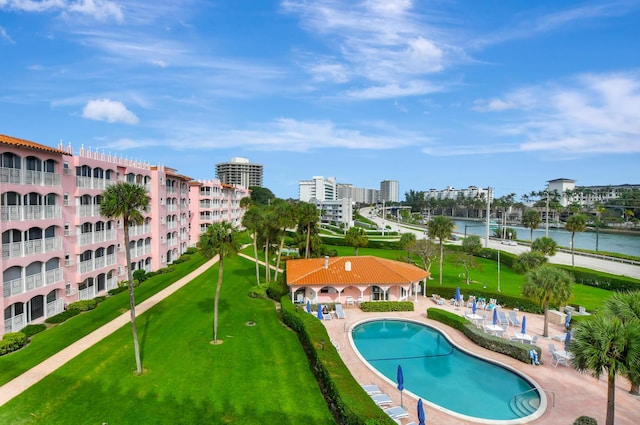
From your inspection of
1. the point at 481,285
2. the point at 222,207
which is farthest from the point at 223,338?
the point at 222,207

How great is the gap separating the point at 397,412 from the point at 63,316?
27596mm

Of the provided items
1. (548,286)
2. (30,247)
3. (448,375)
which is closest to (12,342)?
(30,247)

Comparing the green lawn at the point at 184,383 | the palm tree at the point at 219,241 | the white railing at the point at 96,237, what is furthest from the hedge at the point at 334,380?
the white railing at the point at 96,237

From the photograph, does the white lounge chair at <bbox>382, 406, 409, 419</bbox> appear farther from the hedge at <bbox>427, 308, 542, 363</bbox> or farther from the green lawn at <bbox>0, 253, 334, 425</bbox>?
the hedge at <bbox>427, 308, 542, 363</bbox>

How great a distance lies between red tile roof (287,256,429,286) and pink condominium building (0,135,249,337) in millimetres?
16754

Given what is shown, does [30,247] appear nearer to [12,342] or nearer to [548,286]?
[12,342]

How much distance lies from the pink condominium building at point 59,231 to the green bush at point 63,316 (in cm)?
68

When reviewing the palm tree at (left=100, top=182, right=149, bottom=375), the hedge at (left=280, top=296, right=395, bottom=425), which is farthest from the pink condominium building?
the hedge at (left=280, top=296, right=395, bottom=425)

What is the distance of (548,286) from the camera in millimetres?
26766

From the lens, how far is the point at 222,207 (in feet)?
283

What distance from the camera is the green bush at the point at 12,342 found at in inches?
933

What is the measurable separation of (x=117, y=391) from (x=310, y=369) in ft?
34.3

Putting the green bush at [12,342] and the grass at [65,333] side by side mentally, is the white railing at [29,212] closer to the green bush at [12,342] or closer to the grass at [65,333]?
the green bush at [12,342]

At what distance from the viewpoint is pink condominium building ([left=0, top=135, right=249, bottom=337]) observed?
26734 mm
